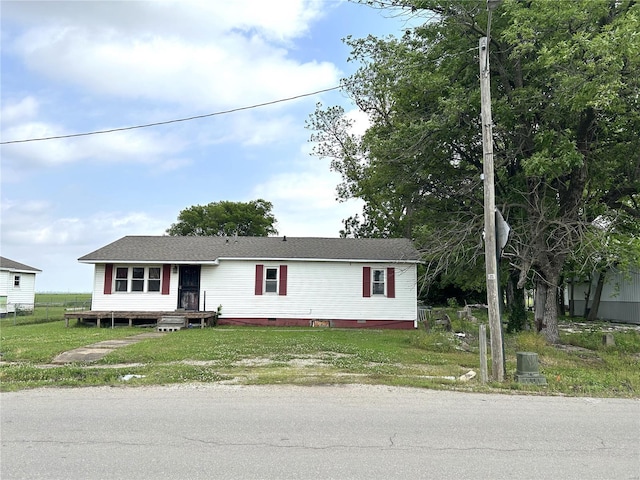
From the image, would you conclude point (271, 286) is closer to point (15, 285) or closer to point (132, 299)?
point (132, 299)

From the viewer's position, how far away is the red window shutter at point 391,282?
70.8 ft

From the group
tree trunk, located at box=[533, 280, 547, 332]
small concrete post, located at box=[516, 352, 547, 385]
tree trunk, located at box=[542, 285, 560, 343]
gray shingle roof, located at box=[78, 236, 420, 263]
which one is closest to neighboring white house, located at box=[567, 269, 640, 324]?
tree trunk, located at box=[533, 280, 547, 332]

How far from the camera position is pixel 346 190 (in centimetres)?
3581

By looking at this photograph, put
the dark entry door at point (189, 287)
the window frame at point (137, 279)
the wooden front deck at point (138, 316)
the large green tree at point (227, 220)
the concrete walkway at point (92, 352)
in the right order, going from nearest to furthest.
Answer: the concrete walkway at point (92, 352) < the wooden front deck at point (138, 316) < the window frame at point (137, 279) < the dark entry door at point (189, 287) < the large green tree at point (227, 220)

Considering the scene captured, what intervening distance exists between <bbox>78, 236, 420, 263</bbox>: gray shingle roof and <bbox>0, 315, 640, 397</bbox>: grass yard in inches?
206

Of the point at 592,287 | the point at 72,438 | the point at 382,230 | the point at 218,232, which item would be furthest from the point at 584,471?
A: the point at 218,232

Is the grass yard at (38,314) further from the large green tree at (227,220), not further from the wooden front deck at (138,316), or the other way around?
the large green tree at (227,220)

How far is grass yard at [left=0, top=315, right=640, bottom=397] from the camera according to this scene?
29.1 feet

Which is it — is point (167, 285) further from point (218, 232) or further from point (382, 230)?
point (218, 232)

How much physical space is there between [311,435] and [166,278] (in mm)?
17372

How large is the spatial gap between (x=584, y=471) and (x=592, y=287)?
3142 cm

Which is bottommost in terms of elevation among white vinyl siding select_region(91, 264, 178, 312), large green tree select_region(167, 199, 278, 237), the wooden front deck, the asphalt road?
the asphalt road

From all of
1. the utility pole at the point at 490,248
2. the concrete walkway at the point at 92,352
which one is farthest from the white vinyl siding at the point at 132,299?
the utility pole at the point at 490,248

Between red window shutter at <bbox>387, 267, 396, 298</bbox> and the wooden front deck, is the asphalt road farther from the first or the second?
red window shutter at <bbox>387, 267, 396, 298</bbox>
